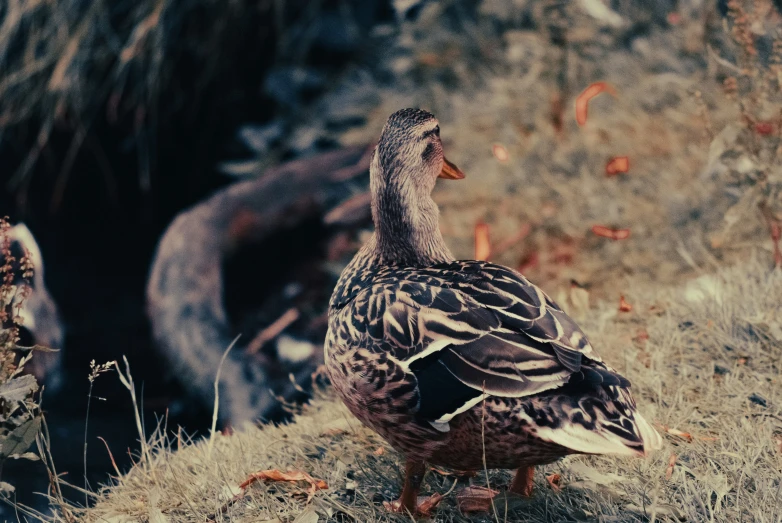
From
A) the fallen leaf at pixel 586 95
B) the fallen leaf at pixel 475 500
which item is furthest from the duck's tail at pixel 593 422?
the fallen leaf at pixel 586 95

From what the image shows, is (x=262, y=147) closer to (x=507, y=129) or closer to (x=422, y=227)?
(x=507, y=129)

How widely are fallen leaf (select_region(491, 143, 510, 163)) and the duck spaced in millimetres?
2324

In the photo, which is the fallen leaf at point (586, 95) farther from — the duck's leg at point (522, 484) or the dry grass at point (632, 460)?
the duck's leg at point (522, 484)

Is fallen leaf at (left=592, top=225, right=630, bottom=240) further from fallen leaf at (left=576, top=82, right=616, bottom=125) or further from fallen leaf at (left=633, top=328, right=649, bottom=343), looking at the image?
fallen leaf at (left=633, top=328, right=649, bottom=343)

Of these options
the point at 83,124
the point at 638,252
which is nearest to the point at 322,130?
the point at 83,124

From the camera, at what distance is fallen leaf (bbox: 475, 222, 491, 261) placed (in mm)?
4164

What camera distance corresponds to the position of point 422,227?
254 centimetres

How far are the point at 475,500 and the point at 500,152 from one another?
2.73 meters

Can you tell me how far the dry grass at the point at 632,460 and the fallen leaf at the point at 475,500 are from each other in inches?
0.9

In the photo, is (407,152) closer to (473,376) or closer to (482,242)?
Answer: (473,376)

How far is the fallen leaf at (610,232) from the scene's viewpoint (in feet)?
13.5

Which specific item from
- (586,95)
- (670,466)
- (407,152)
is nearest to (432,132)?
(407,152)

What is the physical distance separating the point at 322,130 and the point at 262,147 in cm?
35

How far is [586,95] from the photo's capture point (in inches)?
186
